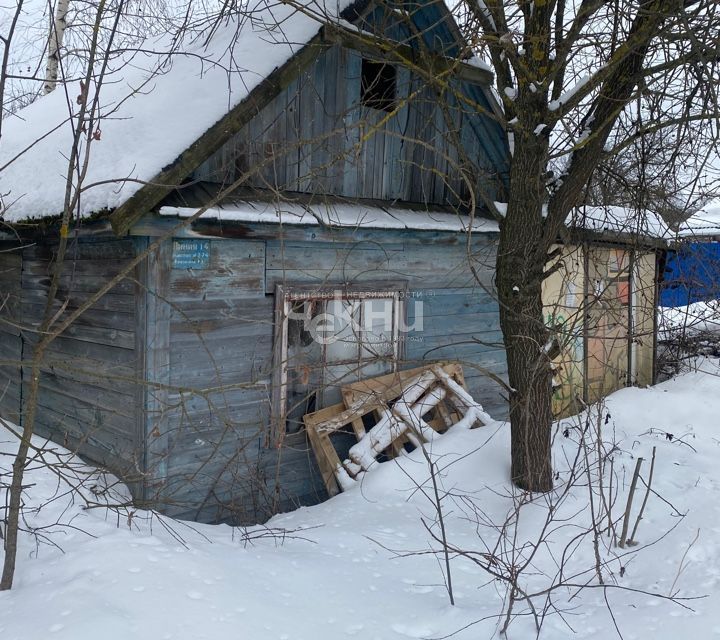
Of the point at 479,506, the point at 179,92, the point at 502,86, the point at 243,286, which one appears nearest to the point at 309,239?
the point at 243,286

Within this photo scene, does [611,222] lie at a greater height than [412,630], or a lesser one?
greater

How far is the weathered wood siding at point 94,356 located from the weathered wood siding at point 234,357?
0.21 metres

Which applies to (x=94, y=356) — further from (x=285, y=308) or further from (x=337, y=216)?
(x=337, y=216)

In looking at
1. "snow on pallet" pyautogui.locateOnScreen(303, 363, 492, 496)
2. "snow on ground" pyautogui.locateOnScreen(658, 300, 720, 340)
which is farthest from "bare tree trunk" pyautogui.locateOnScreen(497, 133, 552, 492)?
"snow on ground" pyautogui.locateOnScreen(658, 300, 720, 340)

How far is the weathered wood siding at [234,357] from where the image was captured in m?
4.57

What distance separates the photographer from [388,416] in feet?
17.7

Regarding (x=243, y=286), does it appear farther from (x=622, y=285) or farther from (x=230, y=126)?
(x=622, y=285)

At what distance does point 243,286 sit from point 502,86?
238 cm

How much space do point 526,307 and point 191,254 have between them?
2.45 m

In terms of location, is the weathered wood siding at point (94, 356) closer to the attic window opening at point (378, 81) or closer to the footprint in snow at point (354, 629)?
the footprint in snow at point (354, 629)

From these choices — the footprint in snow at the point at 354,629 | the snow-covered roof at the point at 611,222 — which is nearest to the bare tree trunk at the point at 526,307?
the snow-covered roof at the point at 611,222

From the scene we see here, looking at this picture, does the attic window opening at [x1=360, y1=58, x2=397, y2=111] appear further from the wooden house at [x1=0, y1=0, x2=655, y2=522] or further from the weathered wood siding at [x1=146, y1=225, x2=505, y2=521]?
the weathered wood siding at [x1=146, y1=225, x2=505, y2=521]

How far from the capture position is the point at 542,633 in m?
3.16

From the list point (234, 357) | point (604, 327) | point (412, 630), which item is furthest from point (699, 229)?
point (412, 630)
